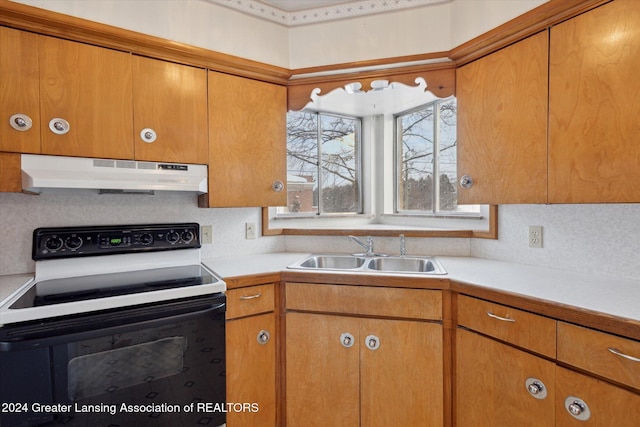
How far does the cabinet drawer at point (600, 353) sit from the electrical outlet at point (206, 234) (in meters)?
1.81

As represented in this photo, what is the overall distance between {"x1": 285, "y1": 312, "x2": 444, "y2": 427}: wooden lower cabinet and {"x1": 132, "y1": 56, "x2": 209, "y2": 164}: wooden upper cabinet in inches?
40.4

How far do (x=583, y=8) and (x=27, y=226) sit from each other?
8.51 ft

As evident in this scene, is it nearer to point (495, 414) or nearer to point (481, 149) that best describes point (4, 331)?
point (495, 414)

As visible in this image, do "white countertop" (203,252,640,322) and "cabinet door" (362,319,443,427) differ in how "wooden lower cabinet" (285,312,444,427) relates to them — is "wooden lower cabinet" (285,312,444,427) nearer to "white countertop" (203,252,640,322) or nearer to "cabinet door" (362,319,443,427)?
"cabinet door" (362,319,443,427)

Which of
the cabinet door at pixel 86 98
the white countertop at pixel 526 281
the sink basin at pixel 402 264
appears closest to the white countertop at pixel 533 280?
the white countertop at pixel 526 281

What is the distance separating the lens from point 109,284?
1.44 metres

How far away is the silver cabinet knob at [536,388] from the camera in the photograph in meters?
1.15

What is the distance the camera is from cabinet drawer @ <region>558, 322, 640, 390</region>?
93 cm

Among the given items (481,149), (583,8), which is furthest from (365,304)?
(583,8)

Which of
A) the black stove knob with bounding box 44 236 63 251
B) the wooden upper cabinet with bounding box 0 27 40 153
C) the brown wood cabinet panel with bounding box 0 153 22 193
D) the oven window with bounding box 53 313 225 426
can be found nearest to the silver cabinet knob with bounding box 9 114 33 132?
the wooden upper cabinet with bounding box 0 27 40 153

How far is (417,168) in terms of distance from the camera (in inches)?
99.4

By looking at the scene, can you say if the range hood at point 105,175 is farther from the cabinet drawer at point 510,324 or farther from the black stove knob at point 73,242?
the cabinet drawer at point 510,324

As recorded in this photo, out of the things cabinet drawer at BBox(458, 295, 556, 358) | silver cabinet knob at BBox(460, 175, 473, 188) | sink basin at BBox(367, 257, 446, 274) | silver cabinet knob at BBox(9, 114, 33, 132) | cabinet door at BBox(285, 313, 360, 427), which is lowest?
cabinet door at BBox(285, 313, 360, 427)

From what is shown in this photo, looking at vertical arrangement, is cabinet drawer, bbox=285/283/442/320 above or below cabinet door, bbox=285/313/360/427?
above
